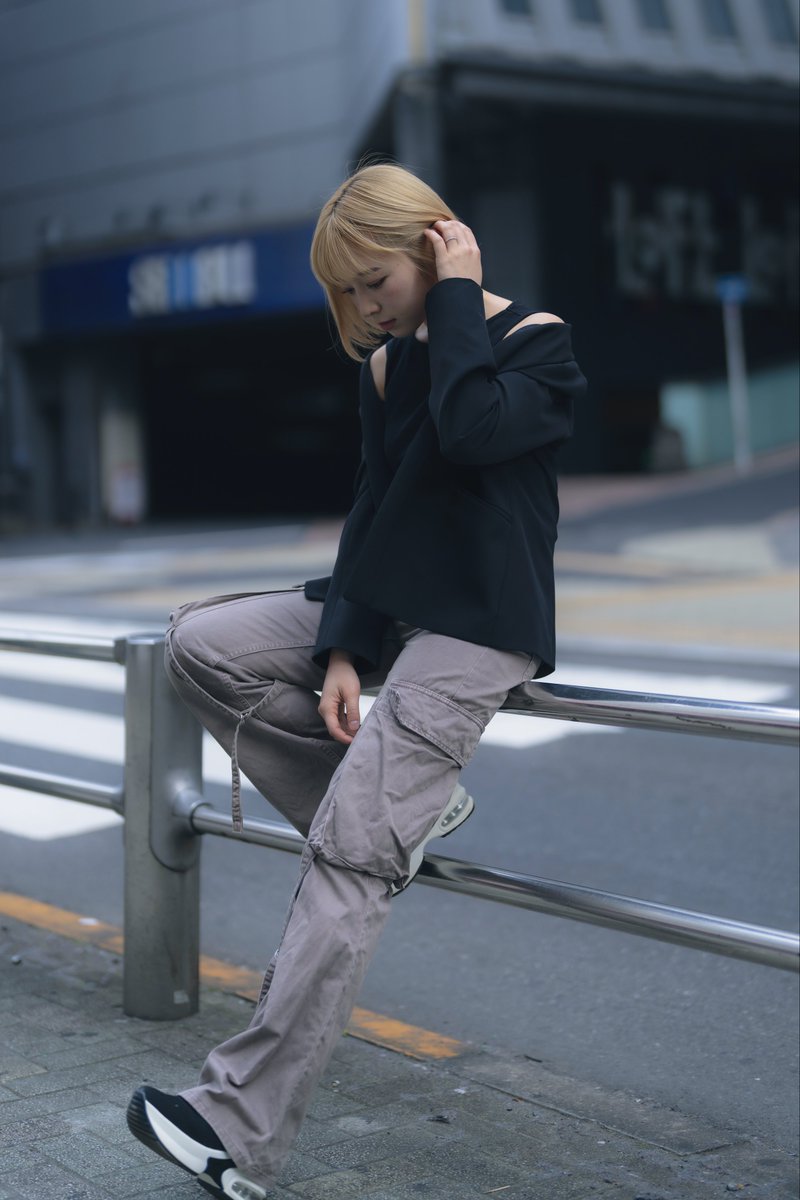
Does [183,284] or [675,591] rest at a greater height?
[183,284]

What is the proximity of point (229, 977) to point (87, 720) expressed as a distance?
4.56 meters

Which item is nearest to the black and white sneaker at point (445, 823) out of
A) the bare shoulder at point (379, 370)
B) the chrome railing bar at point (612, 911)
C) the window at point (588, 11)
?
the chrome railing bar at point (612, 911)

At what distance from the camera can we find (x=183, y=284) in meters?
31.7

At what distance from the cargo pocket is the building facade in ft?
70.5

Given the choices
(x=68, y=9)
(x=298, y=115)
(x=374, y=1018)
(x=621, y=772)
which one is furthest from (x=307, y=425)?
(x=374, y=1018)

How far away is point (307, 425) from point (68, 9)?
1078cm

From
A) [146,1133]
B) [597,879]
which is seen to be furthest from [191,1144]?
[597,879]

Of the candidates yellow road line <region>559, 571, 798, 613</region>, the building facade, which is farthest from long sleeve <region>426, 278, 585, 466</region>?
the building facade

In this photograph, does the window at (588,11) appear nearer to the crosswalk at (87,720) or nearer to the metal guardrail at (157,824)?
the crosswalk at (87,720)

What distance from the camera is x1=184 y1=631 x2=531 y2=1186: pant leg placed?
2.58 metres

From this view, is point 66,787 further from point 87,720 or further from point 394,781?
point 87,720

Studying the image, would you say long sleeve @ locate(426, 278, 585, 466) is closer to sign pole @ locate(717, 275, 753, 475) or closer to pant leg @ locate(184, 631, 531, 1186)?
pant leg @ locate(184, 631, 531, 1186)

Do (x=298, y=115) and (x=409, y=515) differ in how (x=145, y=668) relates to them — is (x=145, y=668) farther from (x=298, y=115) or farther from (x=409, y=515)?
(x=298, y=115)

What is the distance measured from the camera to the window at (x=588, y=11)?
2494 centimetres
